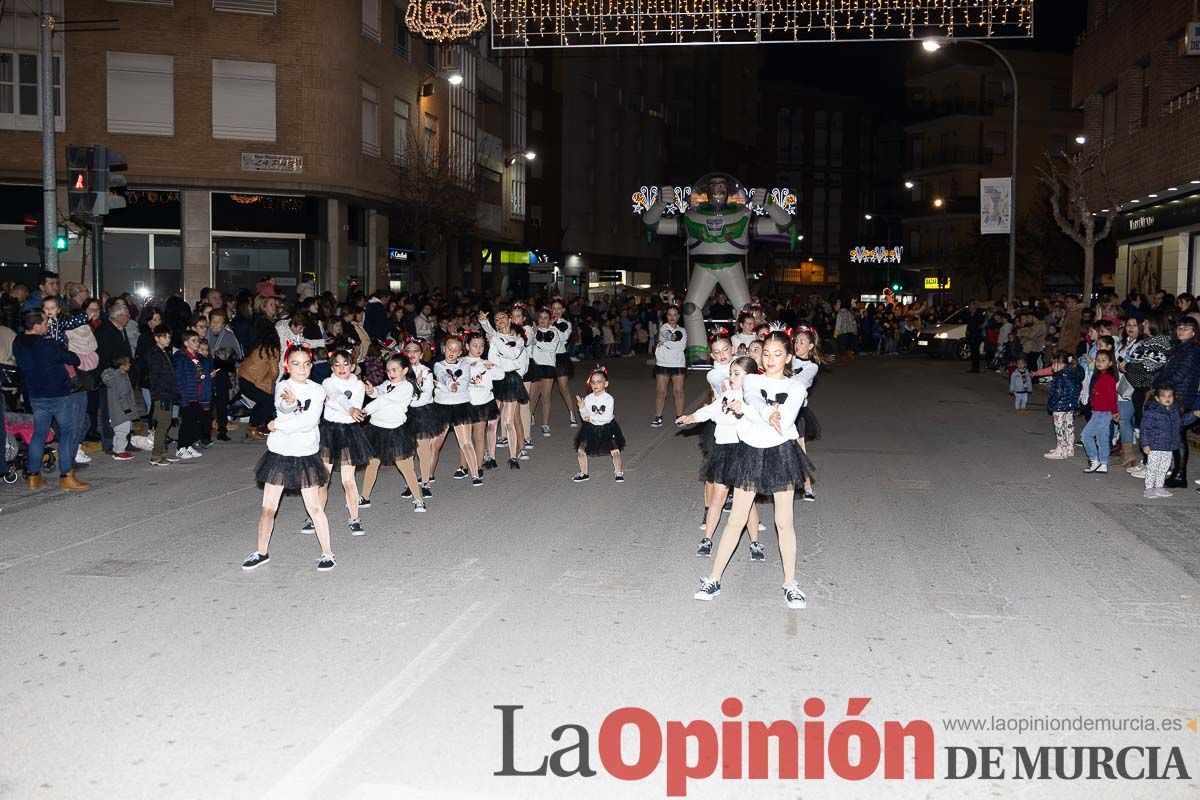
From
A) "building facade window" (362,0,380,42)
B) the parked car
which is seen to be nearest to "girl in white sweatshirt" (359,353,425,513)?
"building facade window" (362,0,380,42)

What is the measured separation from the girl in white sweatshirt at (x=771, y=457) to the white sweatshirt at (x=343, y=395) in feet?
11.1

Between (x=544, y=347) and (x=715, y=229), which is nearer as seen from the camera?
(x=544, y=347)

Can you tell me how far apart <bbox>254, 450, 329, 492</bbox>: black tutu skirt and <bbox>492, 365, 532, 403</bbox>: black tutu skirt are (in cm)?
519

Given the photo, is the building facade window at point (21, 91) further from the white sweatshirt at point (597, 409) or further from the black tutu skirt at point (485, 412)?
the white sweatshirt at point (597, 409)

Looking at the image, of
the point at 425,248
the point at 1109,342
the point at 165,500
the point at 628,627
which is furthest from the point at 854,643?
the point at 425,248

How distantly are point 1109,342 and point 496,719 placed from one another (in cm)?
1126

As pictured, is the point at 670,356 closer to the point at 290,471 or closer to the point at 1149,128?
the point at 290,471

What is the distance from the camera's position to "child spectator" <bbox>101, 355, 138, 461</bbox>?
14.2m

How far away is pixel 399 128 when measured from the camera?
35719mm

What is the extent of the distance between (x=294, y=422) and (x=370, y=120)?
87.0 feet

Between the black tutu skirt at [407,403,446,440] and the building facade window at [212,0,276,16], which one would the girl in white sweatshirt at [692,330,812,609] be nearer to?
the black tutu skirt at [407,403,446,440]

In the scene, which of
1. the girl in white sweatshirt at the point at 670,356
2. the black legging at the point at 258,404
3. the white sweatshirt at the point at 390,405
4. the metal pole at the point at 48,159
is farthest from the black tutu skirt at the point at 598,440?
the metal pole at the point at 48,159

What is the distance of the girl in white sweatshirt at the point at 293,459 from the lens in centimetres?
852

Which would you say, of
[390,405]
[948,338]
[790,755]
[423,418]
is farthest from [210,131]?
[790,755]
